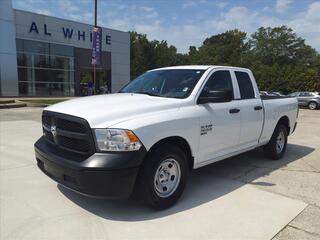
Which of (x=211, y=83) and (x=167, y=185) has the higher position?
(x=211, y=83)

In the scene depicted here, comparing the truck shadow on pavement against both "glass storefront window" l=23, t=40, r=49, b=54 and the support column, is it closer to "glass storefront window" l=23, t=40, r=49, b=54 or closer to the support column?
the support column

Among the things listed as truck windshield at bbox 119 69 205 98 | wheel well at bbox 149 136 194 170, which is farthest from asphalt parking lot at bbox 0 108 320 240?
truck windshield at bbox 119 69 205 98

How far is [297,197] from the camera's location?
477 cm

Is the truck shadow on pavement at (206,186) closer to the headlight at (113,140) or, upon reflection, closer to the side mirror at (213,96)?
the headlight at (113,140)

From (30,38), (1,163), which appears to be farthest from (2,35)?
(1,163)

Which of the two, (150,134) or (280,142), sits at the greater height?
(150,134)

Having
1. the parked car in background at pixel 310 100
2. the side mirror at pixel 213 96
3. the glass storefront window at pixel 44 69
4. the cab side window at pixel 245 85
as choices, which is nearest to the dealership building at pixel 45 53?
the glass storefront window at pixel 44 69

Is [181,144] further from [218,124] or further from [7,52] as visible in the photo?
[7,52]

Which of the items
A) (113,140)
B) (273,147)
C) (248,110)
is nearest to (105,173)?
(113,140)

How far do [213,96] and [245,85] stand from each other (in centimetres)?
154

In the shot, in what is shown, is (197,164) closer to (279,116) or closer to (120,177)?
(120,177)

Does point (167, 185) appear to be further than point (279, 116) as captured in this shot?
No

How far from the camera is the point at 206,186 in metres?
5.22

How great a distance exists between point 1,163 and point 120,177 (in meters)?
3.61
